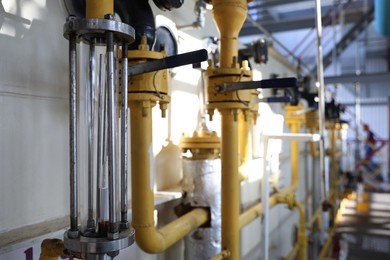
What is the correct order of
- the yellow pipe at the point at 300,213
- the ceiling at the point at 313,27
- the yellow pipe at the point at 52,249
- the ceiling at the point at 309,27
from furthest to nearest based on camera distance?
the ceiling at the point at 313,27, the ceiling at the point at 309,27, the yellow pipe at the point at 300,213, the yellow pipe at the point at 52,249

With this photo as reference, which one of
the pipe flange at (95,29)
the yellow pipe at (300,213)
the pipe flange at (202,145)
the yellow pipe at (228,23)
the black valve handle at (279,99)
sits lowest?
the yellow pipe at (300,213)

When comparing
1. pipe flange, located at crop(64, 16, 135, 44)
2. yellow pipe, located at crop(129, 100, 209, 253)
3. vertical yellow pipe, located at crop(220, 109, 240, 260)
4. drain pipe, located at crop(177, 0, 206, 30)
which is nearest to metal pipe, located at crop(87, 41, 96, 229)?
pipe flange, located at crop(64, 16, 135, 44)

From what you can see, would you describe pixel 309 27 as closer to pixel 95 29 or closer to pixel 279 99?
pixel 279 99

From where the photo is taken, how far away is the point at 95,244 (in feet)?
1.44

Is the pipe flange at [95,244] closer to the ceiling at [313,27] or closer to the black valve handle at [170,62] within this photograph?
the black valve handle at [170,62]

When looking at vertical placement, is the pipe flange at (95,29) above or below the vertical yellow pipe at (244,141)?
above

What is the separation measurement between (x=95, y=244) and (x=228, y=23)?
2.26 ft

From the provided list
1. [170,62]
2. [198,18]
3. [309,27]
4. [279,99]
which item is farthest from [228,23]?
[309,27]

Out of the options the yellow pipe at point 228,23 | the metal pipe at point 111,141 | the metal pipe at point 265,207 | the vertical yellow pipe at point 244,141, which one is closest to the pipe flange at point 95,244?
the metal pipe at point 111,141

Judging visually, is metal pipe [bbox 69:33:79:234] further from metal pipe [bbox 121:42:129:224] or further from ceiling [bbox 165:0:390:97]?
ceiling [bbox 165:0:390:97]

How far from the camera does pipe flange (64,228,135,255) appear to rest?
44cm

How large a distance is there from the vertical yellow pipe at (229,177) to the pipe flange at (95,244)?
1.64ft

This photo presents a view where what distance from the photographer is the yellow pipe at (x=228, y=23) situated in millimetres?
893

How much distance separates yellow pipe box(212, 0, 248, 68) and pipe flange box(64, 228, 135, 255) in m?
0.60
